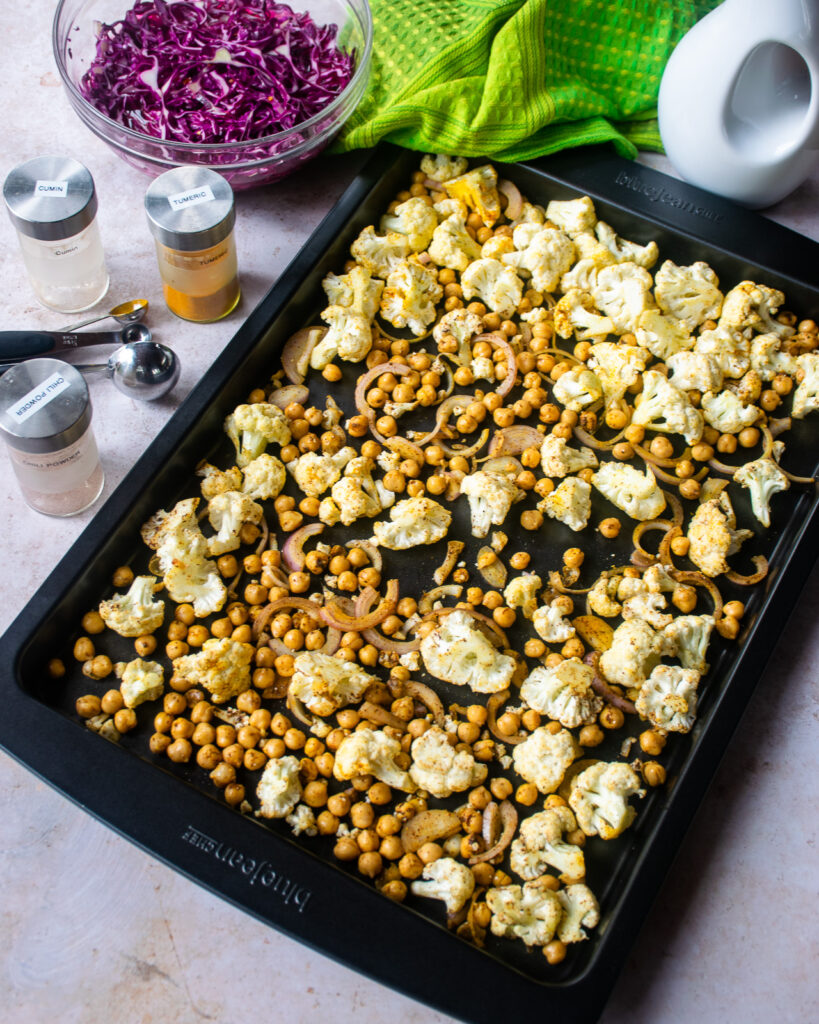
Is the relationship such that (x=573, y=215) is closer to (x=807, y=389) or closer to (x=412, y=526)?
(x=807, y=389)

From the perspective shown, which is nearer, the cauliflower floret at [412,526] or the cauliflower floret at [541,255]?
the cauliflower floret at [412,526]

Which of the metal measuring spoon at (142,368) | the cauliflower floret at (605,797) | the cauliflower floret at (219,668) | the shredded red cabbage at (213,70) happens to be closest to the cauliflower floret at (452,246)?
the shredded red cabbage at (213,70)

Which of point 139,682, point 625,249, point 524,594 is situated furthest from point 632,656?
point 625,249

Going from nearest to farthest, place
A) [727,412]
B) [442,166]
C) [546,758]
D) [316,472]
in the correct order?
[546,758] → [316,472] → [727,412] → [442,166]

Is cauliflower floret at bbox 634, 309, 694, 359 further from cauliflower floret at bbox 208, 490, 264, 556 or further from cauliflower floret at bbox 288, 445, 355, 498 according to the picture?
cauliflower floret at bbox 208, 490, 264, 556

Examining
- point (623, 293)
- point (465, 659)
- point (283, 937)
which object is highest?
point (623, 293)

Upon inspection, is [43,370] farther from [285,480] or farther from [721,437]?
[721,437]

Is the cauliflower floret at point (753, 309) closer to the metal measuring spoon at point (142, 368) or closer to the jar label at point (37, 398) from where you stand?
the metal measuring spoon at point (142, 368)
